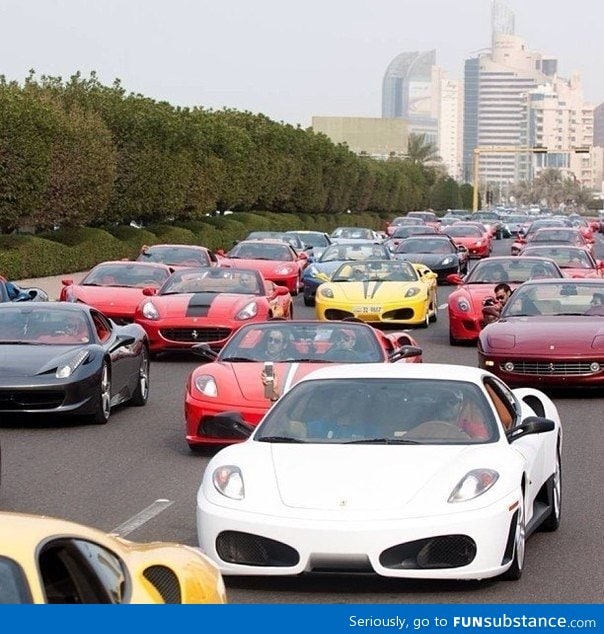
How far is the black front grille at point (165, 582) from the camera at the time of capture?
5832 mm

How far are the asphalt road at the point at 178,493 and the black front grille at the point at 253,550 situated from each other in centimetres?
16

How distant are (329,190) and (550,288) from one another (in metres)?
79.2

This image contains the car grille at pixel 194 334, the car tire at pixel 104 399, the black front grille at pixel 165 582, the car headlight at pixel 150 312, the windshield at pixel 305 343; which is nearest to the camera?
the black front grille at pixel 165 582

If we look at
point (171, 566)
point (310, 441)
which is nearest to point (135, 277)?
point (310, 441)

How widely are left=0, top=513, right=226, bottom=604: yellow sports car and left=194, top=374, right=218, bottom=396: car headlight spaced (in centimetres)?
817

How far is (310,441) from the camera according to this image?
971cm

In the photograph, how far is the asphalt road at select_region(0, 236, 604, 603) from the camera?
8734 millimetres

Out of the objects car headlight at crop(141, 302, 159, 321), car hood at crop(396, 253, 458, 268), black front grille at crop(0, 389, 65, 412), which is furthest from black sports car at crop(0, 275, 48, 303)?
car hood at crop(396, 253, 458, 268)

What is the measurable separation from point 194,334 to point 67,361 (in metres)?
7.34

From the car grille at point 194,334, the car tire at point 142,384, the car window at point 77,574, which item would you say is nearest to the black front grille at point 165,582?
the car window at point 77,574

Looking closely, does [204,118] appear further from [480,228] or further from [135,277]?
[135,277]

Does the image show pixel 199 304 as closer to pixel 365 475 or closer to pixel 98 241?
pixel 365 475

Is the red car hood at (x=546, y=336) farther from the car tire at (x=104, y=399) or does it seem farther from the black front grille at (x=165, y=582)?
the black front grille at (x=165, y=582)

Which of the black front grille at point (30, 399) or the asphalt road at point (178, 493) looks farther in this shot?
the black front grille at point (30, 399)
